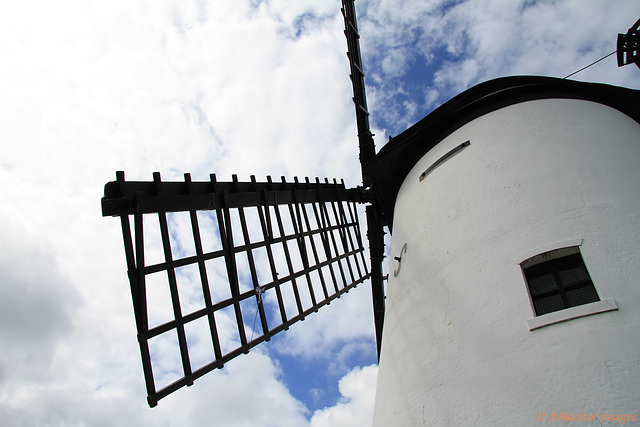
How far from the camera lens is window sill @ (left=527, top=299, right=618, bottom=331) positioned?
3.11 metres

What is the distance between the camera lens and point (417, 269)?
16.0 ft

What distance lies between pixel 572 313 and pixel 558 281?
54 cm

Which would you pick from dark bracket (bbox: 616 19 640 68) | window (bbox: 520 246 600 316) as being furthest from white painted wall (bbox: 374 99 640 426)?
dark bracket (bbox: 616 19 640 68)

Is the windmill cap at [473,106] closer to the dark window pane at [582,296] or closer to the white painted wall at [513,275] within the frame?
the white painted wall at [513,275]

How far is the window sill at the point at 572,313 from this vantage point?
3105 millimetres

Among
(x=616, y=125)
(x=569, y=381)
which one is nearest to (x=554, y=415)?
(x=569, y=381)

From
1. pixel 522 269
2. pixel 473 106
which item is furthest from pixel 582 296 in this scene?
pixel 473 106

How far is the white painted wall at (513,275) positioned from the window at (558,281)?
0.39 feet

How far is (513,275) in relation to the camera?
376 centimetres

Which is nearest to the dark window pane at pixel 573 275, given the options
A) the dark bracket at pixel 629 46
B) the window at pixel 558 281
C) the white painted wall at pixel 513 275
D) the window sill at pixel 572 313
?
the window at pixel 558 281

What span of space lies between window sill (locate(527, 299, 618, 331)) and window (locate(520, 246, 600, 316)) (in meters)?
0.23

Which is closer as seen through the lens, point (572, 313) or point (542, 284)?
point (572, 313)

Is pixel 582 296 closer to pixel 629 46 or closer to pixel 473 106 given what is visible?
pixel 473 106

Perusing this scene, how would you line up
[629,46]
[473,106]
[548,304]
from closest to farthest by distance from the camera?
[548,304], [473,106], [629,46]
